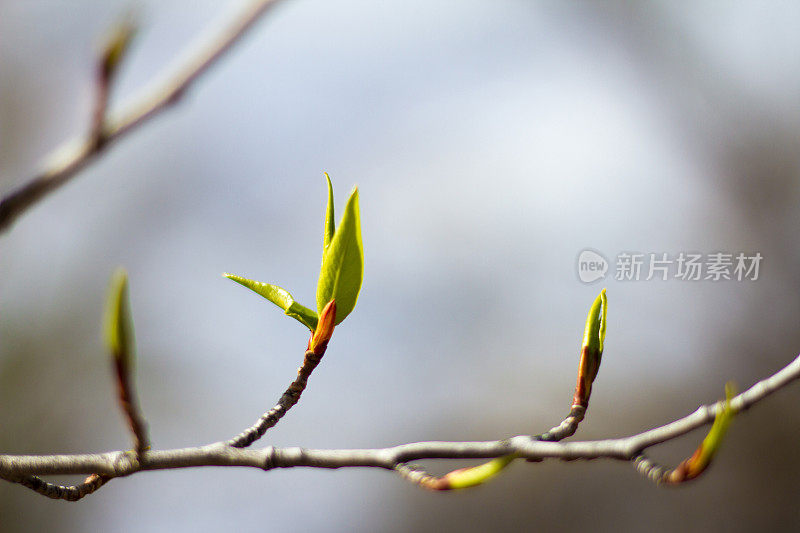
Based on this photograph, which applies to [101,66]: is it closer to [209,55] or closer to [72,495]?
[209,55]

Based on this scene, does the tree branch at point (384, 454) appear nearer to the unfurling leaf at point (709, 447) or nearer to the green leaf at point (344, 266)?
the unfurling leaf at point (709, 447)

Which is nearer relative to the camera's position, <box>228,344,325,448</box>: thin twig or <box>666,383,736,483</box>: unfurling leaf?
<box>666,383,736,483</box>: unfurling leaf

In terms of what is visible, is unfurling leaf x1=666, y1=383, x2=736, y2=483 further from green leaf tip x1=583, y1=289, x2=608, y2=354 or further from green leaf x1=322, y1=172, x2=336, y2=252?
green leaf x1=322, y1=172, x2=336, y2=252

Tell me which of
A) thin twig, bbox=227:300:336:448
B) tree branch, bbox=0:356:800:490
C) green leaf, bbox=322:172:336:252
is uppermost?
green leaf, bbox=322:172:336:252

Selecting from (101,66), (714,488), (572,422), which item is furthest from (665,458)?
(101,66)

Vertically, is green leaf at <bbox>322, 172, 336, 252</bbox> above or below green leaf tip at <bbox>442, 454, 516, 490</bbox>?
above

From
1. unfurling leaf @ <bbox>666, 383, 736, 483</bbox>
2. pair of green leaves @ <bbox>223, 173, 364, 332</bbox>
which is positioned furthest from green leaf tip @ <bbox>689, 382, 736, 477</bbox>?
pair of green leaves @ <bbox>223, 173, 364, 332</bbox>

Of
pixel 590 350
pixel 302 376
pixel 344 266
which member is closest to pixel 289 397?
pixel 302 376
